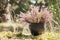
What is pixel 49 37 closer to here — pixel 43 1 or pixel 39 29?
pixel 39 29

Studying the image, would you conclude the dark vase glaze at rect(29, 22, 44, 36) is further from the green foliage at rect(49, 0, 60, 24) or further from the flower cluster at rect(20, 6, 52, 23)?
the green foliage at rect(49, 0, 60, 24)

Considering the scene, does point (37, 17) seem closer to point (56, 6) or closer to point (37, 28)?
point (37, 28)

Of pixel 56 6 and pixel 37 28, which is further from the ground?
pixel 56 6

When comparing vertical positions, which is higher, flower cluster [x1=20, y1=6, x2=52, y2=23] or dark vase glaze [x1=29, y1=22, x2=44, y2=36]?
flower cluster [x1=20, y1=6, x2=52, y2=23]

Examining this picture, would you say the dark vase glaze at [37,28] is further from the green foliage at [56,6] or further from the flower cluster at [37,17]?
the green foliage at [56,6]

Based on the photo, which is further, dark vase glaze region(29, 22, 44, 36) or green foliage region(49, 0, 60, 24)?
green foliage region(49, 0, 60, 24)

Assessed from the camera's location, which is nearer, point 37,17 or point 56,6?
point 37,17

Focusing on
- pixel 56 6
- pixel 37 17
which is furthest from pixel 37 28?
pixel 56 6

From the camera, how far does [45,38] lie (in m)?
4.01

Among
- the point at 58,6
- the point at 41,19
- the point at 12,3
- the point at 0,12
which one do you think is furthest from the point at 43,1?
the point at 41,19

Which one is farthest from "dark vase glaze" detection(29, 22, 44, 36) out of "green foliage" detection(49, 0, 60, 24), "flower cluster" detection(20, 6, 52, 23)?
"green foliage" detection(49, 0, 60, 24)

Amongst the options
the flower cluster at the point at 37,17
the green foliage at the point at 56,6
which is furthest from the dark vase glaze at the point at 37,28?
the green foliage at the point at 56,6

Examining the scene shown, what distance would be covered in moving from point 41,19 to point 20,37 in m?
0.60

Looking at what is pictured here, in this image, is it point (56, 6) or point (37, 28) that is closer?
point (37, 28)
